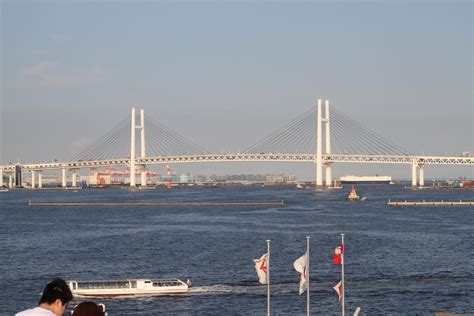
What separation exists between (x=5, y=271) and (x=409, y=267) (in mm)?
20333

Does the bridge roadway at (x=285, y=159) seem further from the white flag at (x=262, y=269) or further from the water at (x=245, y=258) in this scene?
the white flag at (x=262, y=269)

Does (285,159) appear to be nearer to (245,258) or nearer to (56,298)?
(245,258)

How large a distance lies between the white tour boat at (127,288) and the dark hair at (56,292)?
28165mm

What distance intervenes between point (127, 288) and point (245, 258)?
46.1 ft

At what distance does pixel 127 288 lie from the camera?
113 feet

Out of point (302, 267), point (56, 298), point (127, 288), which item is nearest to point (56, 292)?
point (56, 298)

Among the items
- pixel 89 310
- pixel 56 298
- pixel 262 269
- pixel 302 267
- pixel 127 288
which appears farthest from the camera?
pixel 127 288

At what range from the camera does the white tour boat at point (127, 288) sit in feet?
111

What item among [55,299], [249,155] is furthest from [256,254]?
[249,155]

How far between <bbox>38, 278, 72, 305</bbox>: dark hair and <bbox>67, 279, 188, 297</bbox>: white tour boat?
92.4 feet

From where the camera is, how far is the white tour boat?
33969 millimetres

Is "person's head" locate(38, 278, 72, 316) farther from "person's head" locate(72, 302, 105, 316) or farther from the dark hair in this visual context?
"person's head" locate(72, 302, 105, 316)

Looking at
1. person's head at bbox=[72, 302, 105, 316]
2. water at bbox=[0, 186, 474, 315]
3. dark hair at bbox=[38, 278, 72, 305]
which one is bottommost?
water at bbox=[0, 186, 474, 315]

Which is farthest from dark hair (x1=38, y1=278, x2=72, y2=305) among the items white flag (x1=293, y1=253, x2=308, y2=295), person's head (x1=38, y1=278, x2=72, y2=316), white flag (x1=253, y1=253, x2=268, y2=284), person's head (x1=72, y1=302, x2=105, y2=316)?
white flag (x1=253, y1=253, x2=268, y2=284)
